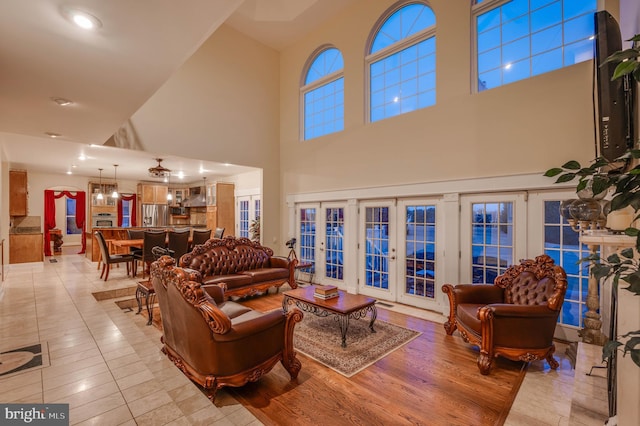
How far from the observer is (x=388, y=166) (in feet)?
17.7

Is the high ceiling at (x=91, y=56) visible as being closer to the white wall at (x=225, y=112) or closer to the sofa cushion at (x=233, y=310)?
the white wall at (x=225, y=112)

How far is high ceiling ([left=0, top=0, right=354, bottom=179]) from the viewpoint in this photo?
162 cm

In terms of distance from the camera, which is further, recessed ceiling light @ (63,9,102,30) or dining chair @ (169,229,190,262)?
dining chair @ (169,229,190,262)

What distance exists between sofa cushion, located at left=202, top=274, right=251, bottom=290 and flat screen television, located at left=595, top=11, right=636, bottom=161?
5018 millimetres

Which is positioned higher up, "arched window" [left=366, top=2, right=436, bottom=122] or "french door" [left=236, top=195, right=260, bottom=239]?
"arched window" [left=366, top=2, right=436, bottom=122]

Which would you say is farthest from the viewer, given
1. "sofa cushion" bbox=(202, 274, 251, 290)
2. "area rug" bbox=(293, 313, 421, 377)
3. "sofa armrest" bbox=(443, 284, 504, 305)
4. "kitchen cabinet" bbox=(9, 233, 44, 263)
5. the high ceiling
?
"kitchen cabinet" bbox=(9, 233, 44, 263)

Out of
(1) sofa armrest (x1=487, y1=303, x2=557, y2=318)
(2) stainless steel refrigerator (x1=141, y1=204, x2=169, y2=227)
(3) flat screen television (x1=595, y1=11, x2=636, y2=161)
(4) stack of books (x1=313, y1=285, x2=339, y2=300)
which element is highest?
(3) flat screen television (x1=595, y1=11, x2=636, y2=161)

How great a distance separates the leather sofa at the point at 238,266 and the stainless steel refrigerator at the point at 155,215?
635cm

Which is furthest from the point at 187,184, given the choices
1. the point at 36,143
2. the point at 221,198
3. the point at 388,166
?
the point at 388,166

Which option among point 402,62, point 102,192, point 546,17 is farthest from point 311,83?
point 102,192

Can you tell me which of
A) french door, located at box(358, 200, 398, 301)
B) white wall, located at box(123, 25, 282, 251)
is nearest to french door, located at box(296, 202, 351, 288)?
french door, located at box(358, 200, 398, 301)

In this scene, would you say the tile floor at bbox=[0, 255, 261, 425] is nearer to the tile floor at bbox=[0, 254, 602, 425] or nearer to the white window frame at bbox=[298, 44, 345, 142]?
the tile floor at bbox=[0, 254, 602, 425]

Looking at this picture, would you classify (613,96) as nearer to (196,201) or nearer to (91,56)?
(91,56)

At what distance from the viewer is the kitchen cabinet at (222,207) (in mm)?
8797
